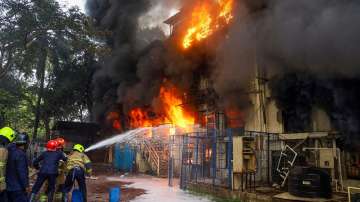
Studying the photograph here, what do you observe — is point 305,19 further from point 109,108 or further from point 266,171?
point 109,108

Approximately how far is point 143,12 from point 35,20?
46.6 ft

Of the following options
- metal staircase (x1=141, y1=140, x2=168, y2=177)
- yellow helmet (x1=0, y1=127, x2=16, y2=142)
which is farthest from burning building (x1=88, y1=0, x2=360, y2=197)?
yellow helmet (x1=0, y1=127, x2=16, y2=142)

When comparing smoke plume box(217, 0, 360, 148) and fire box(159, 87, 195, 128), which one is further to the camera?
fire box(159, 87, 195, 128)

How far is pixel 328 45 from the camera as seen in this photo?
12.0 m

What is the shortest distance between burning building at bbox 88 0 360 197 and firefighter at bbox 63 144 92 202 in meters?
5.07

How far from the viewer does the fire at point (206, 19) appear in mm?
19047

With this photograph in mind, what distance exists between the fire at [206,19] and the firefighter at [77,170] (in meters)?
12.4

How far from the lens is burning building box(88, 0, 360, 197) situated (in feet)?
39.2

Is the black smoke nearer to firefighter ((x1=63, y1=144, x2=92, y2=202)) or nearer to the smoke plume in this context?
the smoke plume

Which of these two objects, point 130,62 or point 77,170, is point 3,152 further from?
point 130,62

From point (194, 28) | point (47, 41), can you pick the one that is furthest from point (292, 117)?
point (47, 41)

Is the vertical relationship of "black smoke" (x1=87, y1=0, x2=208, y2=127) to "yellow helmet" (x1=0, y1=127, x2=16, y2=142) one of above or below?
above

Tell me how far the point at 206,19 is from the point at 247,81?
602 cm

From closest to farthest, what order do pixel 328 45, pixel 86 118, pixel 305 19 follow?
pixel 328 45, pixel 305 19, pixel 86 118
